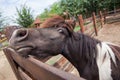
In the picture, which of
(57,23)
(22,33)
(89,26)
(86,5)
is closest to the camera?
(22,33)

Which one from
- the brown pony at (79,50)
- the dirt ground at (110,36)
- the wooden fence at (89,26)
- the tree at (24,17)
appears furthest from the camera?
the tree at (24,17)

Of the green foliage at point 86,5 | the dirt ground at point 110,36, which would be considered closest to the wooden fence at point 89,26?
the dirt ground at point 110,36

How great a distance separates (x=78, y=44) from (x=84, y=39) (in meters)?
0.07

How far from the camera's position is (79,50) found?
1.53 meters

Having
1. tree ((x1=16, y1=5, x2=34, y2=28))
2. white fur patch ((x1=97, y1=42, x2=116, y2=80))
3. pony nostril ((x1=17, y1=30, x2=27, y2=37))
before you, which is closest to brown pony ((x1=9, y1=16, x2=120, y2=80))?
white fur patch ((x1=97, y1=42, x2=116, y2=80))

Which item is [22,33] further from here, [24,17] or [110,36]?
[24,17]

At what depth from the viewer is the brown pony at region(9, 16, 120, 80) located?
143 centimetres

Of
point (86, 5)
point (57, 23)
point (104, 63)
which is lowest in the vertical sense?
point (86, 5)

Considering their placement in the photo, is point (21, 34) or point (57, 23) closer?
point (21, 34)

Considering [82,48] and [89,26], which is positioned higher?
[82,48]

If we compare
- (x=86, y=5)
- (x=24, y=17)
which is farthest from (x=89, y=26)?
(x=86, y=5)

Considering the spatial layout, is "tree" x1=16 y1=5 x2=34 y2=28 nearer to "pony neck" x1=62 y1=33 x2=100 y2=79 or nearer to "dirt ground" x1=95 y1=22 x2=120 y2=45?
"dirt ground" x1=95 y1=22 x2=120 y2=45

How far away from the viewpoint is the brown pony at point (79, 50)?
1429mm

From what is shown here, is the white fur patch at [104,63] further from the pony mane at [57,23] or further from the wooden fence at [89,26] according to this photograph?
the wooden fence at [89,26]
